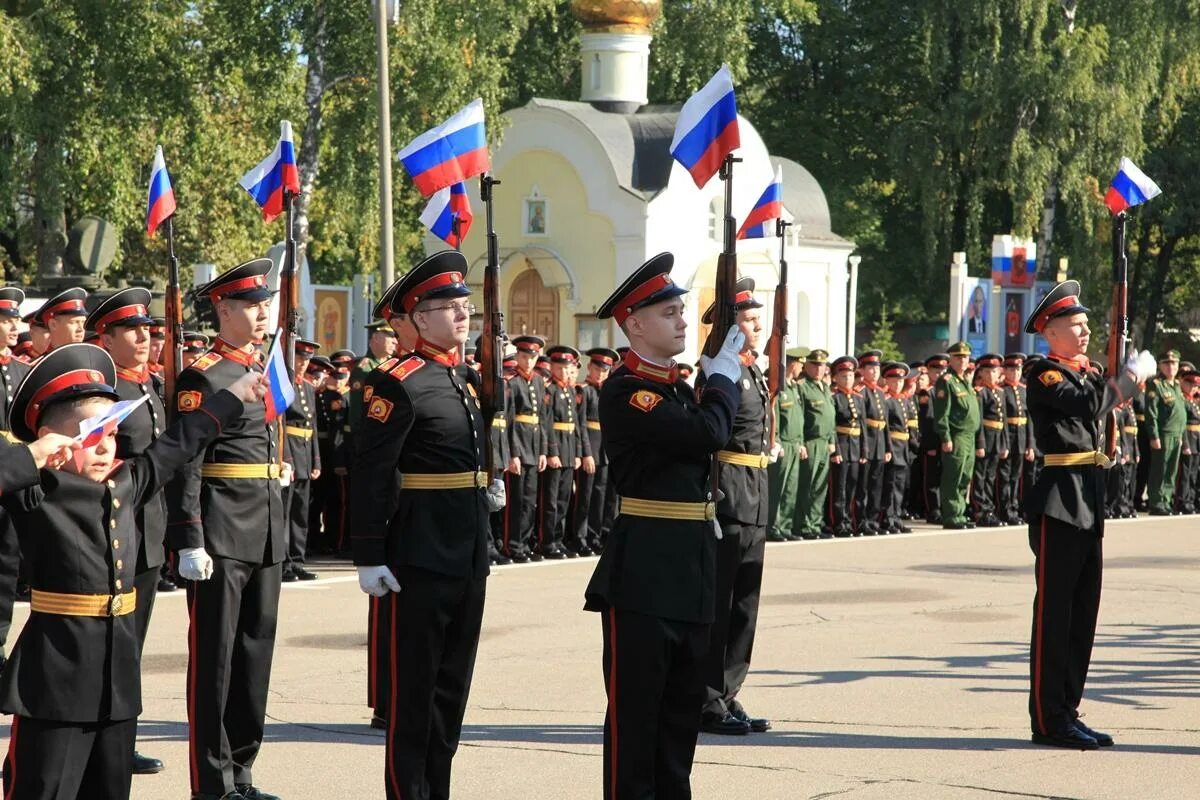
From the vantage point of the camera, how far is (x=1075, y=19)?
43969mm

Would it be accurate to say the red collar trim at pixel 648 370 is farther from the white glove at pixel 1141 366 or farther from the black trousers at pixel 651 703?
the white glove at pixel 1141 366

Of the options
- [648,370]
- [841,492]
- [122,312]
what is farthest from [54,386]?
[841,492]

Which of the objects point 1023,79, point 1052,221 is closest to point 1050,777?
point 1023,79

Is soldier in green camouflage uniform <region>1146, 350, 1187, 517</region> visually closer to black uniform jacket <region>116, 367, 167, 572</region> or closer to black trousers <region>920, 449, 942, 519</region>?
black trousers <region>920, 449, 942, 519</region>

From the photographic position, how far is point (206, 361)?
24.3 ft

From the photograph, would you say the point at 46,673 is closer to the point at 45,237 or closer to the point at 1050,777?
the point at 1050,777

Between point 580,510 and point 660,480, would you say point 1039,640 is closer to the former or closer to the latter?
point 660,480

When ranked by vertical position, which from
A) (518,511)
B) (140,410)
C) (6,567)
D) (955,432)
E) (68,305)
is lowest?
(518,511)

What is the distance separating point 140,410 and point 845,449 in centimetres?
1385

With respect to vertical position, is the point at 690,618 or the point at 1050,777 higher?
the point at 690,618

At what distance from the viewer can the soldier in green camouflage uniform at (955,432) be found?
72.5ft

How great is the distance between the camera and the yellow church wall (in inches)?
1419

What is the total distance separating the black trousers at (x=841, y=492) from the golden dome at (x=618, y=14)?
19519mm

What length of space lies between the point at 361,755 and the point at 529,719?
43.9 inches
